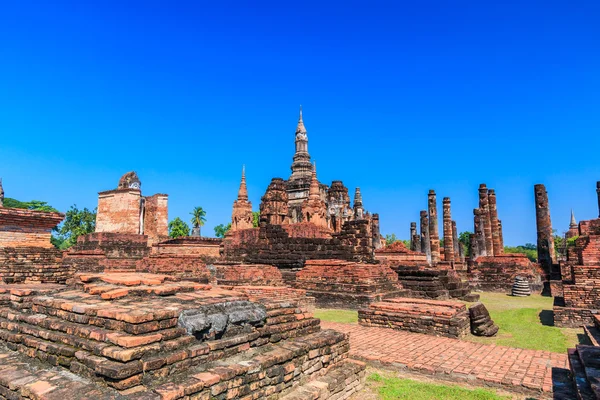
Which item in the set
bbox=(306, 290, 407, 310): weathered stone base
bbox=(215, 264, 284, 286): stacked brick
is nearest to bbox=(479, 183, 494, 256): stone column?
bbox=(306, 290, 407, 310): weathered stone base

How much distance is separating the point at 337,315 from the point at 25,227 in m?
7.17

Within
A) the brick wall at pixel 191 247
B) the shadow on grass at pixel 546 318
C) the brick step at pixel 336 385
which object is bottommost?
the shadow on grass at pixel 546 318

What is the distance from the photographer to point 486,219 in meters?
24.7

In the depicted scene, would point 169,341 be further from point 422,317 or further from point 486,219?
point 486,219

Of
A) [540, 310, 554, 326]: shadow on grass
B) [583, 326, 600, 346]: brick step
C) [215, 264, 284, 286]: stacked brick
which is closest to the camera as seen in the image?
[583, 326, 600, 346]: brick step

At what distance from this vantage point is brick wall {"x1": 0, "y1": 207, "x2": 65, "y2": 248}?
8492 millimetres

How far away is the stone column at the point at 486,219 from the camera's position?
24.4 meters

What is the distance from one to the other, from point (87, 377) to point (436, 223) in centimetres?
2679

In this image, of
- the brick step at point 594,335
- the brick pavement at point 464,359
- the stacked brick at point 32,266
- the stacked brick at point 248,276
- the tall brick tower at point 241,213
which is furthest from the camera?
the tall brick tower at point 241,213

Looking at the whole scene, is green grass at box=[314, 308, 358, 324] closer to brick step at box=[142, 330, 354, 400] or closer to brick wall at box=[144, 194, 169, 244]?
brick step at box=[142, 330, 354, 400]

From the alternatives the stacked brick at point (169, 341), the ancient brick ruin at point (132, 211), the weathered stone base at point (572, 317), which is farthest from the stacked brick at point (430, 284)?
the ancient brick ruin at point (132, 211)

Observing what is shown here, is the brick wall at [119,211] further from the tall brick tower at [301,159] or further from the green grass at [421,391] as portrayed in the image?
the green grass at [421,391]

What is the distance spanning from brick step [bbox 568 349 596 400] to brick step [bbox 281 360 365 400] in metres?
2.06

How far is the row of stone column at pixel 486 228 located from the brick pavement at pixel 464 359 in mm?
18600
